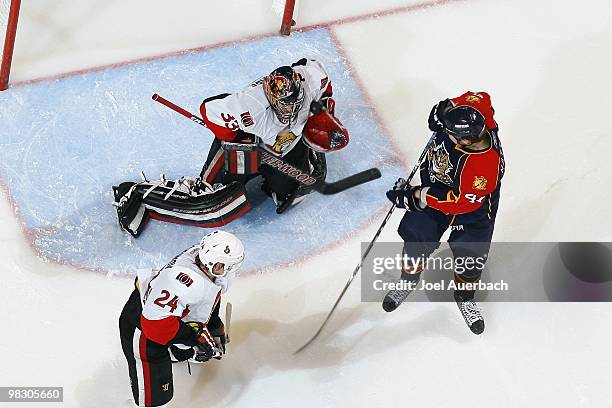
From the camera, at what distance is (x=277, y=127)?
13.9 ft

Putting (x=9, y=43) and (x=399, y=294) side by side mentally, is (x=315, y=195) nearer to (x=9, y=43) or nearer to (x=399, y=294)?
(x=399, y=294)

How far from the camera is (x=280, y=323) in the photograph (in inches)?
169

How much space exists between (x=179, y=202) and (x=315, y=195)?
2.17 ft

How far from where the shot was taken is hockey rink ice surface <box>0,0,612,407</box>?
164 inches

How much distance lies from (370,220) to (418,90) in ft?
2.95

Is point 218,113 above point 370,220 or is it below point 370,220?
above

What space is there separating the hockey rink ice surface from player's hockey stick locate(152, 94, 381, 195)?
10cm

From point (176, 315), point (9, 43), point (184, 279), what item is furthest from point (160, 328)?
point (9, 43)

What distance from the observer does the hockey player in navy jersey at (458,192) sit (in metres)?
3.69

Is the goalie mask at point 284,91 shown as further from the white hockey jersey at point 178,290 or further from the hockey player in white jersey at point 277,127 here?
the white hockey jersey at point 178,290

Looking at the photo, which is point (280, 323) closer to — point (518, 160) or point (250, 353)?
point (250, 353)

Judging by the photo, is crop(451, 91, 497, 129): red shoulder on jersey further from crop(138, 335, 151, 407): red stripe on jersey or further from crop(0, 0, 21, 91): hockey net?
crop(0, 0, 21, 91): hockey net

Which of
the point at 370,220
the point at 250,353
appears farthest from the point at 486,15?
the point at 250,353

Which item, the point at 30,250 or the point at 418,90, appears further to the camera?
the point at 418,90
